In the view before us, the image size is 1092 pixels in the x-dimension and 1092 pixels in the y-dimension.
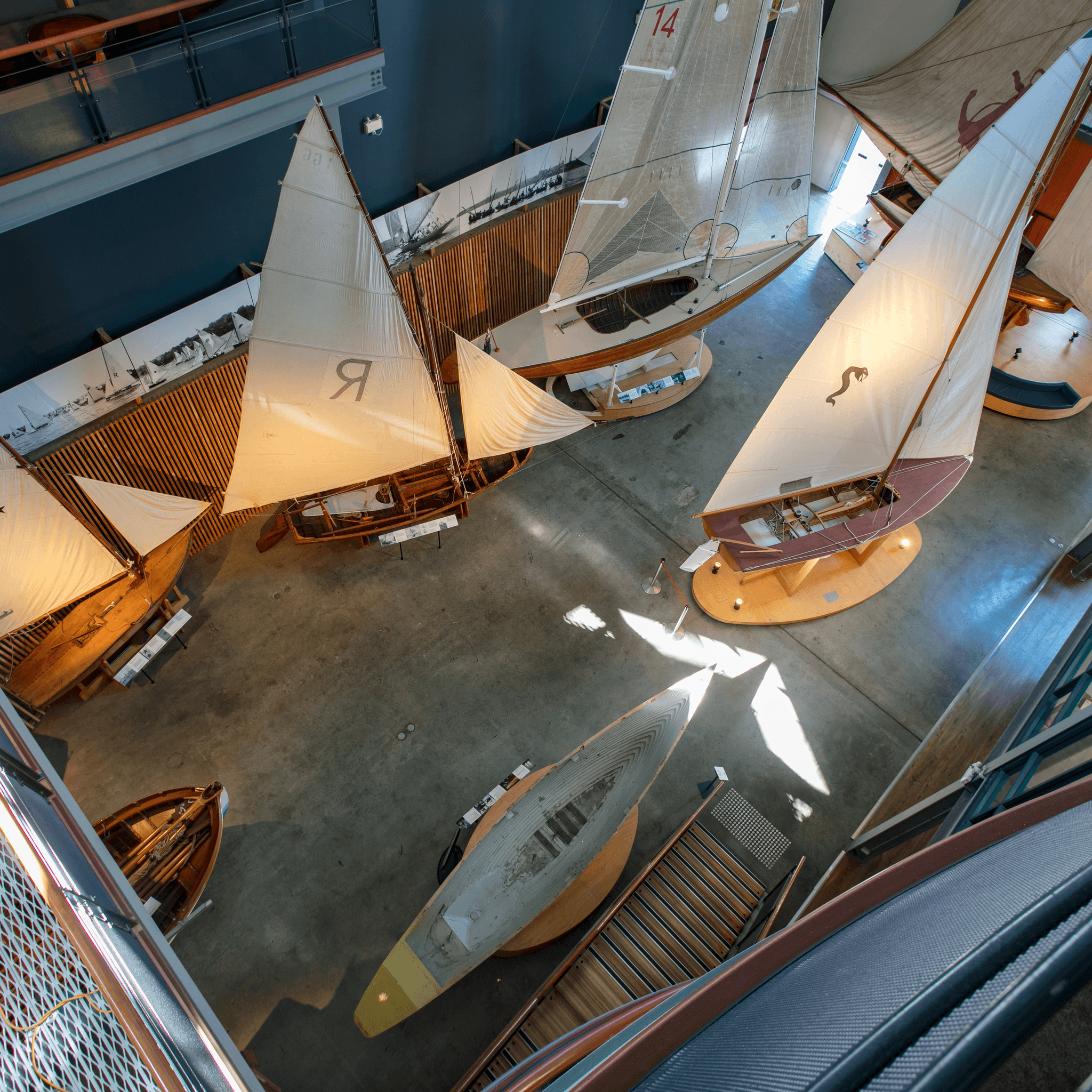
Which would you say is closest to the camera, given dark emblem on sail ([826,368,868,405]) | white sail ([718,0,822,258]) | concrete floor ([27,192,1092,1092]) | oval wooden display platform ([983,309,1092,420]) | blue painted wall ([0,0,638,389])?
concrete floor ([27,192,1092,1092])

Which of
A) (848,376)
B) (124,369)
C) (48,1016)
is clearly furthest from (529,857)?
(124,369)

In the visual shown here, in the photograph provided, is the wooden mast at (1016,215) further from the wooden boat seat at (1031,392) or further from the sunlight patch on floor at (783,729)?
the wooden boat seat at (1031,392)

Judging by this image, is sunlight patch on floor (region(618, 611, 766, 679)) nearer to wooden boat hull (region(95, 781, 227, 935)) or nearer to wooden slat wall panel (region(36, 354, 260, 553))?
wooden boat hull (region(95, 781, 227, 935))

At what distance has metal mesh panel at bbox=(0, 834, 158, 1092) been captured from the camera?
2.89 metres

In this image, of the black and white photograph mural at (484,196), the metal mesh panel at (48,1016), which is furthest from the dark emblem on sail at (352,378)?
the metal mesh panel at (48,1016)

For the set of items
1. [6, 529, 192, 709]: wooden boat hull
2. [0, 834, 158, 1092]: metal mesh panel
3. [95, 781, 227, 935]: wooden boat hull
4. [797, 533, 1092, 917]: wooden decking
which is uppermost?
[0, 834, 158, 1092]: metal mesh panel

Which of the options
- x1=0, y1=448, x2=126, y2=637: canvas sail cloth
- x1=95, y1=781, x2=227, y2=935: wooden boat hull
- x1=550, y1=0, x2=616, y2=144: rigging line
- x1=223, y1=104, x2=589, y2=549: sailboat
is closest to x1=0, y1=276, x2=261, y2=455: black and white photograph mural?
x1=0, y1=448, x2=126, y2=637: canvas sail cloth

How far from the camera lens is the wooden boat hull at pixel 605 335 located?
11.8 meters

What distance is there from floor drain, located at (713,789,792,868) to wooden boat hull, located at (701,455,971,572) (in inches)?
122

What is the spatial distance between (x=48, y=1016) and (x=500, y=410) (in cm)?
863

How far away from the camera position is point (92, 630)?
30.6 ft

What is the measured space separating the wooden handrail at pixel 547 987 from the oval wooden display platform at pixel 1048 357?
11.4 m

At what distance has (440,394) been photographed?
33.3ft

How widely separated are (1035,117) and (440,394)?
24.1ft
